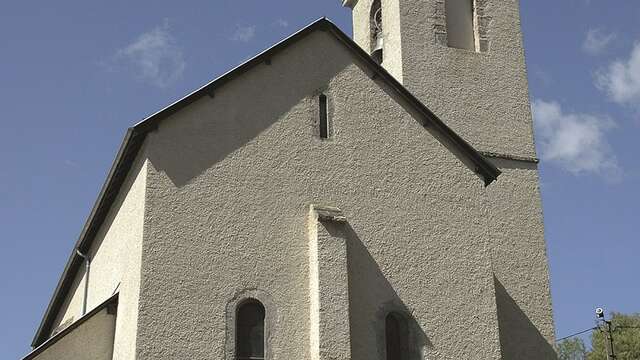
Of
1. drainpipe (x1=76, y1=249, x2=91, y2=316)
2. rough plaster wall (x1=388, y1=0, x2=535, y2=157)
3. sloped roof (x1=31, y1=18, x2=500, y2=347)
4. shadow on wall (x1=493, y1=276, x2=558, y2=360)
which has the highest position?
rough plaster wall (x1=388, y1=0, x2=535, y2=157)

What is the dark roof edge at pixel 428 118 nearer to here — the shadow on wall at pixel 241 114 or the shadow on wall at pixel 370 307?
the shadow on wall at pixel 241 114

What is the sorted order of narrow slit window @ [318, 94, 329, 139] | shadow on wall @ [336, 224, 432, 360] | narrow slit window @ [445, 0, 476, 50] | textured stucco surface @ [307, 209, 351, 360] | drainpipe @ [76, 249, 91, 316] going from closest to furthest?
textured stucco surface @ [307, 209, 351, 360] → shadow on wall @ [336, 224, 432, 360] → narrow slit window @ [318, 94, 329, 139] → drainpipe @ [76, 249, 91, 316] → narrow slit window @ [445, 0, 476, 50]

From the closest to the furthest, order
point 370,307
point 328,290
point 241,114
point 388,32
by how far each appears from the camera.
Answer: point 328,290 < point 370,307 < point 241,114 < point 388,32

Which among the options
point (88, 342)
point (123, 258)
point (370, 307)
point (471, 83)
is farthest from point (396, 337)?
point (471, 83)

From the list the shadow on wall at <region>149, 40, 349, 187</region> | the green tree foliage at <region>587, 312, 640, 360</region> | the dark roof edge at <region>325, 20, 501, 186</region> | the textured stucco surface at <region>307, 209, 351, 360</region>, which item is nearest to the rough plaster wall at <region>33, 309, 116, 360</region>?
the shadow on wall at <region>149, 40, 349, 187</region>

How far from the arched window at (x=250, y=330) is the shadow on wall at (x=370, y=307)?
5.04 feet

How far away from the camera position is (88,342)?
1427 cm

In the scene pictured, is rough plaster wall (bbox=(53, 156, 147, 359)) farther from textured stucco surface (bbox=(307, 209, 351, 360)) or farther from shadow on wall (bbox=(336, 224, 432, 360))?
shadow on wall (bbox=(336, 224, 432, 360))

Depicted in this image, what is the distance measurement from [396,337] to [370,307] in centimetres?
72

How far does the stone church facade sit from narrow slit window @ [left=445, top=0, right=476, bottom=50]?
4.92 meters

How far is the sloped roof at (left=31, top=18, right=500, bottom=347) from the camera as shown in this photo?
46.2 ft

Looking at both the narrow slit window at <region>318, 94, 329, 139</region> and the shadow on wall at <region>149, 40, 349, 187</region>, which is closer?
the shadow on wall at <region>149, 40, 349, 187</region>

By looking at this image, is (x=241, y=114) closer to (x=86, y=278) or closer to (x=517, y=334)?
A: (x=86, y=278)

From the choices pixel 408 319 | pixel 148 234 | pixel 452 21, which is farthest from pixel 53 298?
pixel 452 21
